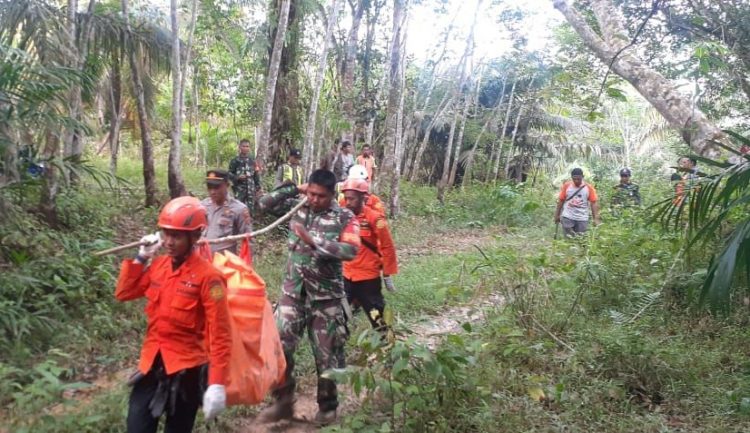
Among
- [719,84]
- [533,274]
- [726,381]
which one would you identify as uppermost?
[719,84]

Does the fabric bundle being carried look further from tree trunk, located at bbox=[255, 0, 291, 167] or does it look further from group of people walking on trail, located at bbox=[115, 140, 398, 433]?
tree trunk, located at bbox=[255, 0, 291, 167]

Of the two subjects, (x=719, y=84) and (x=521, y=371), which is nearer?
(x=521, y=371)

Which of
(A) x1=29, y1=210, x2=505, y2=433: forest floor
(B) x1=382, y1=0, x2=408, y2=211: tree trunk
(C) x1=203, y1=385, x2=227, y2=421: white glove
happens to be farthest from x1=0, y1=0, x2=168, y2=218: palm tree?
(B) x1=382, y1=0, x2=408, y2=211: tree trunk

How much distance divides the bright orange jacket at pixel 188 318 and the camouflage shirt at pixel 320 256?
1.23m

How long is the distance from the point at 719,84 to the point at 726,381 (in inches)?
163

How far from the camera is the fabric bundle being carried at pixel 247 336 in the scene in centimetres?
278

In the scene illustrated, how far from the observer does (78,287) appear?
6078mm

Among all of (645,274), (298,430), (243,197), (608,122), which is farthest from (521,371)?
(608,122)

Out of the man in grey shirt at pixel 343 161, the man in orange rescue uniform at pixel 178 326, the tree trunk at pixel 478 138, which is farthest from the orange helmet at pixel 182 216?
the tree trunk at pixel 478 138

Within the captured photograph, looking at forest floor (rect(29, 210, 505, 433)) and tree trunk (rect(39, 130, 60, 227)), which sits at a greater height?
tree trunk (rect(39, 130, 60, 227))

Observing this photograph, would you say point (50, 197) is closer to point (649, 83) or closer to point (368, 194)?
point (368, 194)

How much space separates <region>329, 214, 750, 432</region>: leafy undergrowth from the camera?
3.83 m

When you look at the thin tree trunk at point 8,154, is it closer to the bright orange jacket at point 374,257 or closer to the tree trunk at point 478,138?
the bright orange jacket at point 374,257

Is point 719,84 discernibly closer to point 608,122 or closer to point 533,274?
point 533,274
